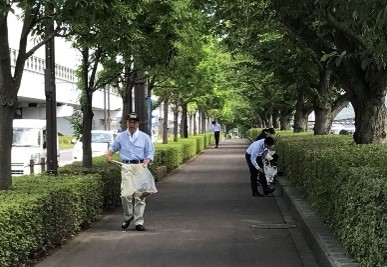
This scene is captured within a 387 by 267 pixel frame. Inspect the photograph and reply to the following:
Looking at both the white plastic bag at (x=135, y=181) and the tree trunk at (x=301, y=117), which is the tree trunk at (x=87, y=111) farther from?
the tree trunk at (x=301, y=117)

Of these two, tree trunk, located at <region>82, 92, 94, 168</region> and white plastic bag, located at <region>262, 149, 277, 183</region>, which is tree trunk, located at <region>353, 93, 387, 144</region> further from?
tree trunk, located at <region>82, 92, 94, 168</region>

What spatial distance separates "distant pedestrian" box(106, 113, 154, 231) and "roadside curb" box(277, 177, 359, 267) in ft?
8.08

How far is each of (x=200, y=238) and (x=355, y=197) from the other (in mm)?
3291

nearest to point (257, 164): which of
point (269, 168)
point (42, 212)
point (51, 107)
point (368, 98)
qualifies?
point (269, 168)

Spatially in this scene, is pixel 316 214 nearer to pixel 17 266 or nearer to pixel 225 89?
pixel 17 266

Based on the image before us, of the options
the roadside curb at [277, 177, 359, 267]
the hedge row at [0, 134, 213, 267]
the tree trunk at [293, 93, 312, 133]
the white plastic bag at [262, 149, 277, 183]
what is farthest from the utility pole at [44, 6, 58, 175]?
the tree trunk at [293, 93, 312, 133]

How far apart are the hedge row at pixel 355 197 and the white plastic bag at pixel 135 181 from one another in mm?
2572

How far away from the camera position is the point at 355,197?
5.91m

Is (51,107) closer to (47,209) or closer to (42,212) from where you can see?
(47,209)

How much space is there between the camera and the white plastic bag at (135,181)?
9.67m

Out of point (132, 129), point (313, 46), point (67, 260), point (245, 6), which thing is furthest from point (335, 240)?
point (245, 6)

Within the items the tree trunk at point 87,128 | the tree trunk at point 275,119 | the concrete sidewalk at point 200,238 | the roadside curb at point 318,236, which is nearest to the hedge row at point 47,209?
the concrete sidewalk at point 200,238

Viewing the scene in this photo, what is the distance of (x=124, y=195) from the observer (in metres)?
9.70

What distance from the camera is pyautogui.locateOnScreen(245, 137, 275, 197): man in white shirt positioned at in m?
14.2
